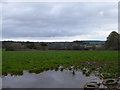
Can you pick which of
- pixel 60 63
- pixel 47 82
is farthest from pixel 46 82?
pixel 60 63

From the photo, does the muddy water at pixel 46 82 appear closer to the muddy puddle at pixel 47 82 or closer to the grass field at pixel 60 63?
the muddy puddle at pixel 47 82

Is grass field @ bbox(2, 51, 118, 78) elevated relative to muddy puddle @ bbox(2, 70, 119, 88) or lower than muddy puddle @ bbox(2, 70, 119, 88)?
elevated

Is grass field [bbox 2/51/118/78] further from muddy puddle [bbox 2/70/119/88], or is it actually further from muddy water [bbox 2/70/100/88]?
muddy water [bbox 2/70/100/88]

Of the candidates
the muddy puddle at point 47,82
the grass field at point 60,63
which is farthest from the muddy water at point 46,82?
the grass field at point 60,63

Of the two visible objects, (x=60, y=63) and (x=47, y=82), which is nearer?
(x=47, y=82)

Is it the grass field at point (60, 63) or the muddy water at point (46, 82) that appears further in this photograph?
the grass field at point (60, 63)

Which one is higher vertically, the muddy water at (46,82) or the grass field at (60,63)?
the grass field at (60,63)

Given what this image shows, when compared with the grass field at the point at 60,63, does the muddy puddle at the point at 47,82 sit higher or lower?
lower

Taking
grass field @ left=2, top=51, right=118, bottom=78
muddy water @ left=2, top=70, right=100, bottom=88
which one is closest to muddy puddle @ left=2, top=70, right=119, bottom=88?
muddy water @ left=2, top=70, right=100, bottom=88

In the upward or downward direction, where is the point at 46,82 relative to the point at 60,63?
downward

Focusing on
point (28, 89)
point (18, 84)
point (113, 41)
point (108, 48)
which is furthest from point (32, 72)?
point (108, 48)

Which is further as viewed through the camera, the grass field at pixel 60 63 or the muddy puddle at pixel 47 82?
the grass field at pixel 60 63

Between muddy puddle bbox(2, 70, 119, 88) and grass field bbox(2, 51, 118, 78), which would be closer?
muddy puddle bbox(2, 70, 119, 88)

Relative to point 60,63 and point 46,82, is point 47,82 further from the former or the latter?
point 60,63
